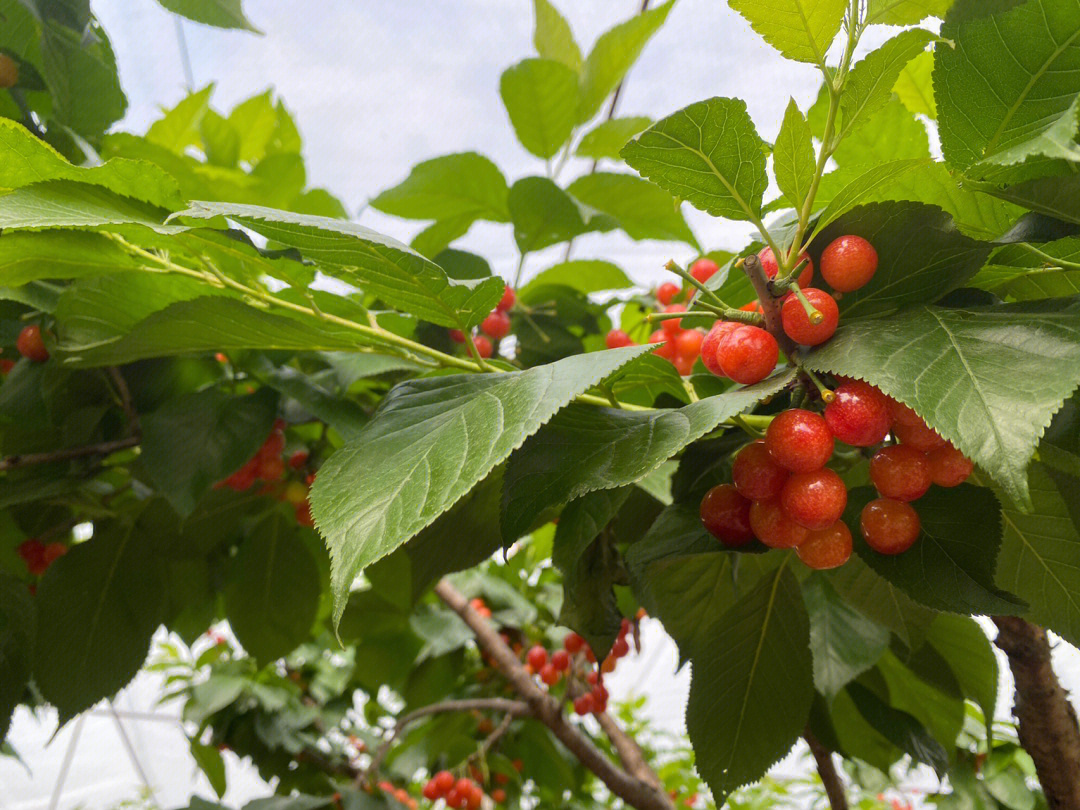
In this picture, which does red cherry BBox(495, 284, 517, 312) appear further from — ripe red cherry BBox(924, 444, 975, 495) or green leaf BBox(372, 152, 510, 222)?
ripe red cherry BBox(924, 444, 975, 495)

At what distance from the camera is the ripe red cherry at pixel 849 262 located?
1.05 ft

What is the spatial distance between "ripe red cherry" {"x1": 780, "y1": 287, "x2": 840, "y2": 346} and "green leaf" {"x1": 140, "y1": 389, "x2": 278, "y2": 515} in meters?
0.40

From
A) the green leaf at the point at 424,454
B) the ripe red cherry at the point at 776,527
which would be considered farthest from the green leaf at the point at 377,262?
the ripe red cherry at the point at 776,527

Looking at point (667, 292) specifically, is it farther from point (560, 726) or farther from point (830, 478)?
point (560, 726)

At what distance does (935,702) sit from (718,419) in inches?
18.2

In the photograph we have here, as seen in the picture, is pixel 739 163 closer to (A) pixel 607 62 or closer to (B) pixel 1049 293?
(B) pixel 1049 293

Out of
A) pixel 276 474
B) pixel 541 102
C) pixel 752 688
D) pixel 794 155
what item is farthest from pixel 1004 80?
pixel 276 474

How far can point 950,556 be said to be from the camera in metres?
0.34

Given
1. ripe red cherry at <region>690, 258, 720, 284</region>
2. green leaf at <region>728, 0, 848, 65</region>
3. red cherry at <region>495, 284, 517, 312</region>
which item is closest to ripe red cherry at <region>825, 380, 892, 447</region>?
green leaf at <region>728, 0, 848, 65</region>

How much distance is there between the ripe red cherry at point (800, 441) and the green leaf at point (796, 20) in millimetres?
138

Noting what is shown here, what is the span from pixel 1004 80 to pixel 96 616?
0.69 meters

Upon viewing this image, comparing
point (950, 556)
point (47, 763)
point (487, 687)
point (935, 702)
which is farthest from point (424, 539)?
point (47, 763)

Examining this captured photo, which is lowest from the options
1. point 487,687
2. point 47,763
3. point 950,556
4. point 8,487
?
point 47,763

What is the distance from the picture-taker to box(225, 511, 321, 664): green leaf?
75 centimetres
